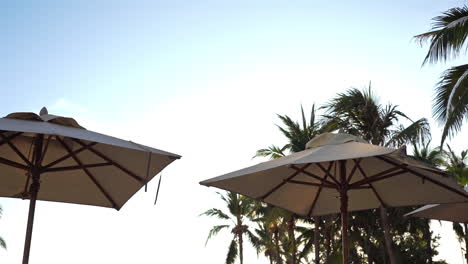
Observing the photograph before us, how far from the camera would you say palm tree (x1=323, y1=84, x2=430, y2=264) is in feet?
58.2

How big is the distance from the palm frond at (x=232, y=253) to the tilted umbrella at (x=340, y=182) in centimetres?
2779

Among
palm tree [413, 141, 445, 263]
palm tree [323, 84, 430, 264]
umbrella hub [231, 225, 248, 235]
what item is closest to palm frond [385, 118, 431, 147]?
palm tree [323, 84, 430, 264]

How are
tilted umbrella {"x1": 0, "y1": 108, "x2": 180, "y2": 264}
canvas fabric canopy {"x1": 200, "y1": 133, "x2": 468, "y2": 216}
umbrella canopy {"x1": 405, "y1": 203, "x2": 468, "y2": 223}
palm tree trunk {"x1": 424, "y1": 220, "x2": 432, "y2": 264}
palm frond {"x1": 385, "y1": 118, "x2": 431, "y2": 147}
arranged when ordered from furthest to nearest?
1. palm tree trunk {"x1": 424, "y1": 220, "x2": 432, "y2": 264}
2. palm frond {"x1": 385, "y1": 118, "x2": 431, "y2": 147}
3. umbrella canopy {"x1": 405, "y1": 203, "x2": 468, "y2": 223}
4. canvas fabric canopy {"x1": 200, "y1": 133, "x2": 468, "y2": 216}
5. tilted umbrella {"x1": 0, "y1": 108, "x2": 180, "y2": 264}

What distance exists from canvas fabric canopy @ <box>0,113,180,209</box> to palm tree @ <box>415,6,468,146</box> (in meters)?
6.42

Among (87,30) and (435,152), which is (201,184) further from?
(435,152)

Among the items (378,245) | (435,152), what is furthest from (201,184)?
(435,152)

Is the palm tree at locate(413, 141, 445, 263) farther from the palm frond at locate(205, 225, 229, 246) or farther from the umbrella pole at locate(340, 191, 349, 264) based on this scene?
the umbrella pole at locate(340, 191, 349, 264)

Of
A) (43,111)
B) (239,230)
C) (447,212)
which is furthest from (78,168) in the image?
(239,230)

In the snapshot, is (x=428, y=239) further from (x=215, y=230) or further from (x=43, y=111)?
(x=43, y=111)

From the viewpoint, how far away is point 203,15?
38.5 ft

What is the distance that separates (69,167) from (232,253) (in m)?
30.0

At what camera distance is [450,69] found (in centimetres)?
1045

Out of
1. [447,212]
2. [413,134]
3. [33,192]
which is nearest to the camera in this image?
[33,192]

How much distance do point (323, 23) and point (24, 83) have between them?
21.4ft
